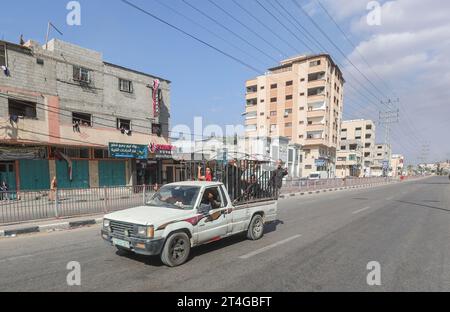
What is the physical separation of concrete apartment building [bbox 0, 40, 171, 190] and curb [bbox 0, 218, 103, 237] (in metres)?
10.3

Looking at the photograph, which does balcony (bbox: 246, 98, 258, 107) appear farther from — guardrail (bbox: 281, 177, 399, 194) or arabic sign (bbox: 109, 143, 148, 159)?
arabic sign (bbox: 109, 143, 148, 159)

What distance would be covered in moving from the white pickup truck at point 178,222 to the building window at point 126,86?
18865mm

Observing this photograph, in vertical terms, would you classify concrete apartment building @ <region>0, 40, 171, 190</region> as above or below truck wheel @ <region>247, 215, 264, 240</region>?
above

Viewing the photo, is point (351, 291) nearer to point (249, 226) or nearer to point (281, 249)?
point (281, 249)

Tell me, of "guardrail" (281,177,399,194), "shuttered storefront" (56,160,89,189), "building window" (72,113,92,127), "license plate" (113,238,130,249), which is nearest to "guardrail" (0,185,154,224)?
"license plate" (113,238,130,249)

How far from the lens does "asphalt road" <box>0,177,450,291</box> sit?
178 inches

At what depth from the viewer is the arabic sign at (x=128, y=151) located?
21.2 meters

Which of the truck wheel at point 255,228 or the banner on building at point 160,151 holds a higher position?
the banner on building at point 160,151

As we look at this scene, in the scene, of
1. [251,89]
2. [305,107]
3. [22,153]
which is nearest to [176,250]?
[22,153]

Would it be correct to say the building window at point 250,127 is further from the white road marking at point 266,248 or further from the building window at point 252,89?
the white road marking at point 266,248

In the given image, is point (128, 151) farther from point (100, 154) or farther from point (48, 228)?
point (48, 228)

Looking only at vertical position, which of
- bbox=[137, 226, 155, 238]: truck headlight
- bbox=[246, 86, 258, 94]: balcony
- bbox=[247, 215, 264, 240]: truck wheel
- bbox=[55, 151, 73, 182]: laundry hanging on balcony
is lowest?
bbox=[247, 215, 264, 240]: truck wheel

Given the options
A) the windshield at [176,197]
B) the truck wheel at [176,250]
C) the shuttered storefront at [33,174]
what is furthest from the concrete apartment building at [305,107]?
the truck wheel at [176,250]

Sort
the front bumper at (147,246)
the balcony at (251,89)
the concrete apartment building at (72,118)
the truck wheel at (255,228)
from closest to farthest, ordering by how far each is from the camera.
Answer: the front bumper at (147,246)
the truck wheel at (255,228)
the concrete apartment building at (72,118)
the balcony at (251,89)
